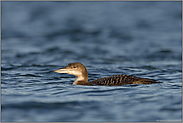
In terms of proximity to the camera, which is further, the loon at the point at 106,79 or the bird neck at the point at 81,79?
the bird neck at the point at 81,79

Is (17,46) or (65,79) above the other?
(17,46)

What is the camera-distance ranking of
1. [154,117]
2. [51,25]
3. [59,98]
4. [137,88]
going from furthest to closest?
[51,25], [137,88], [59,98], [154,117]

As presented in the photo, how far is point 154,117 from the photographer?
6.14 meters

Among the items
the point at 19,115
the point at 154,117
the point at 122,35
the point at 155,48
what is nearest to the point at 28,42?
the point at 122,35

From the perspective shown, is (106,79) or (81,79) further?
(81,79)

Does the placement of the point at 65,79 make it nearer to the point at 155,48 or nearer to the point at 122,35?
the point at 155,48

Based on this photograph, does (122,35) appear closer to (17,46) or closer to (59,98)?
(17,46)

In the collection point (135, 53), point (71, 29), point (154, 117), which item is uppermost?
point (71, 29)

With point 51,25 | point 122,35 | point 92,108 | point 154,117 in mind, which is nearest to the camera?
point 154,117

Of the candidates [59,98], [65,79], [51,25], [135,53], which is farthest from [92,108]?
[51,25]

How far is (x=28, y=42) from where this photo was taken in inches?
566

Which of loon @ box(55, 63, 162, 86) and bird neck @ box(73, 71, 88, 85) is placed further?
bird neck @ box(73, 71, 88, 85)

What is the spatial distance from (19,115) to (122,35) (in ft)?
31.3

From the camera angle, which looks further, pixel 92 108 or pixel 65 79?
pixel 65 79
